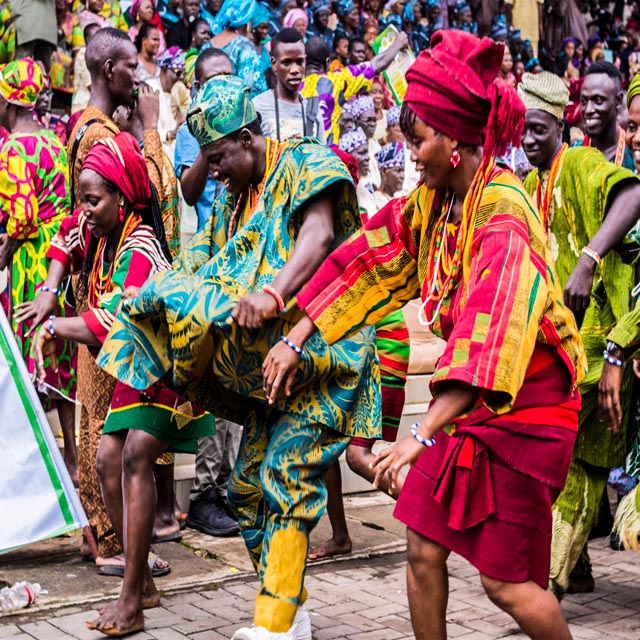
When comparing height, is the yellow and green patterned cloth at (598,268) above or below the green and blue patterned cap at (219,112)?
below

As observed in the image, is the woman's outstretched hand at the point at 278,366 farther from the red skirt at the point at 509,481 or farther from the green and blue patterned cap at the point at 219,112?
the green and blue patterned cap at the point at 219,112

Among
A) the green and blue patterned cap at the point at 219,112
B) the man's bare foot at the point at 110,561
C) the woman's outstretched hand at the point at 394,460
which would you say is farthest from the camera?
the man's bare foot at the point at 110,561

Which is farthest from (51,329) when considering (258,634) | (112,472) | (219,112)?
(258,634)

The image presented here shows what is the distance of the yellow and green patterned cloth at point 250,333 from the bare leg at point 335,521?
4.76 ft

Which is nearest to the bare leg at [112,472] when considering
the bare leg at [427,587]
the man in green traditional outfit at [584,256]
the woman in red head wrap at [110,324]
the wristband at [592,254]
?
the woman in red head wrap at [110,324]

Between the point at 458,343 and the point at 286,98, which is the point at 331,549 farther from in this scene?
the point at 286,98

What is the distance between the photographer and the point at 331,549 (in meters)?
5.42

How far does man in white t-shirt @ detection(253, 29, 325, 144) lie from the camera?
7.59 meters

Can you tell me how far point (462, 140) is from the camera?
10.2ft

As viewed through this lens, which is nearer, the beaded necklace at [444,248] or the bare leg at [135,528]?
the beaded necklace at [444,248]

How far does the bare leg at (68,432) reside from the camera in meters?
6.21

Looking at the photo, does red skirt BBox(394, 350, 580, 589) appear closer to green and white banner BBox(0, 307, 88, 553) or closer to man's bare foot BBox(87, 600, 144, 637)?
man's bare foot BBox(87, 600, 144, 637)

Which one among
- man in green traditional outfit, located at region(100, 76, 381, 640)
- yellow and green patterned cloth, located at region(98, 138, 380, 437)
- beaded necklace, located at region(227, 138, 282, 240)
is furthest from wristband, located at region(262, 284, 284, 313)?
beaded necklace, located at region(227, 138, 282, 240)

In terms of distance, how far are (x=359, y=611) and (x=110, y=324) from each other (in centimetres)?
162
